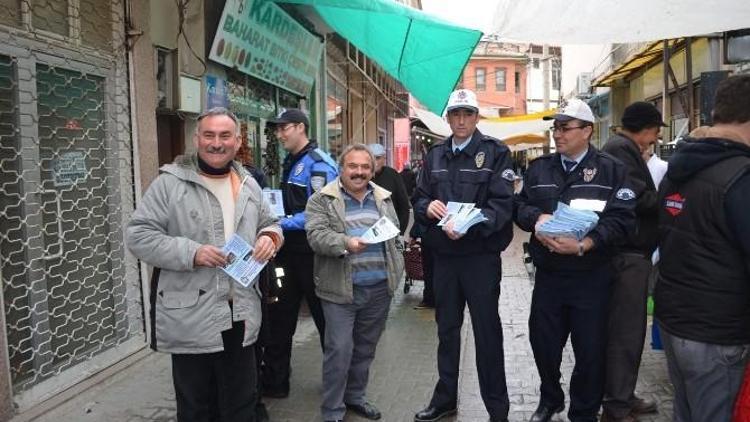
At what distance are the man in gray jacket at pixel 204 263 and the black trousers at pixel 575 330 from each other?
176 centimetres

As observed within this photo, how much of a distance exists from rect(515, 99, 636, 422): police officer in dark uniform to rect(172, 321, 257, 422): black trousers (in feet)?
5.99

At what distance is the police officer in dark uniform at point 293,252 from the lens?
171 inches

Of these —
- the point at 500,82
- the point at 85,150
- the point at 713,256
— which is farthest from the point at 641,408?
the point at 500,82

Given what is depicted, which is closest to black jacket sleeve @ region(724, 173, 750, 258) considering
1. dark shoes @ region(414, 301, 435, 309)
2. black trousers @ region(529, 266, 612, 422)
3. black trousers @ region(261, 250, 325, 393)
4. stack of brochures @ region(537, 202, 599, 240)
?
stack of brochures @ region(537, 202, 599, 240)

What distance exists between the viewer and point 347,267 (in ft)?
12.8

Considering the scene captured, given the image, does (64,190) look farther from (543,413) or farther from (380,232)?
(543,413)

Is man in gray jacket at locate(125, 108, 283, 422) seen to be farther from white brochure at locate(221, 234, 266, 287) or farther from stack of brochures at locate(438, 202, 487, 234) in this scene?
stack of brochures at locate(438, 202, 487, 234)

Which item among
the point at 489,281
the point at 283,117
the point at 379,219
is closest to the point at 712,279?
the point at 489,281

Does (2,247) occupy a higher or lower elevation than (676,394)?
higher

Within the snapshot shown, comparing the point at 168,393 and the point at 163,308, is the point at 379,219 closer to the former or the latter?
the point at 163,308

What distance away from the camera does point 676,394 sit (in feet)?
9.48

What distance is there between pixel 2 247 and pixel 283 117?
199cm

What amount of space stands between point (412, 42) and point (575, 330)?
3294mm

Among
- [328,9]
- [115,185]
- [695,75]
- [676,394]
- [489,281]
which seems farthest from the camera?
[695,75]
